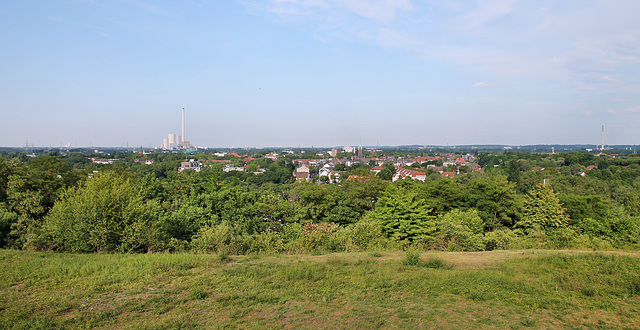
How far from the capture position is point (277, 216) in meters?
23.9

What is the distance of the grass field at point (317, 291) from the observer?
5984mm

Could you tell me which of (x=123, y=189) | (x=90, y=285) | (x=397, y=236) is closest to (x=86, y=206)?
(x=123, y=189)

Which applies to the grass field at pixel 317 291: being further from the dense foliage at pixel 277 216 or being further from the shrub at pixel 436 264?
the dense foliage at pixel 277 216

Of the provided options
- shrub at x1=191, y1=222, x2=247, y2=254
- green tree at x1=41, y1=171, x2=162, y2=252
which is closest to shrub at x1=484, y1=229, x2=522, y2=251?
shrub at x1=191, y1=222, x2=247, y2=254

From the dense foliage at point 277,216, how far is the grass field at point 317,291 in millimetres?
2023

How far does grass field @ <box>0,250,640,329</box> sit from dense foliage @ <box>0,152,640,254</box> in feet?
6.64

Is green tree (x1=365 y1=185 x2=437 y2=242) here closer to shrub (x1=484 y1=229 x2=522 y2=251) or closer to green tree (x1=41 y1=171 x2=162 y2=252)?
shrub (x1=484 y1=229 x2=522 y2=251)

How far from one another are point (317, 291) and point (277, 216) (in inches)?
653

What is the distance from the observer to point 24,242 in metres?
12.7

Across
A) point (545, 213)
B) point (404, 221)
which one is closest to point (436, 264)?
point (404, 221)

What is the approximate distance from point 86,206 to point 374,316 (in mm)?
10177

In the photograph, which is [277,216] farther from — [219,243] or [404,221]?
[219,243]

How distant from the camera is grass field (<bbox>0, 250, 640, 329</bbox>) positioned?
598 cm

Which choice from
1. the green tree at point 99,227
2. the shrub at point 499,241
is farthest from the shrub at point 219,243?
the shrub at point 499,241
